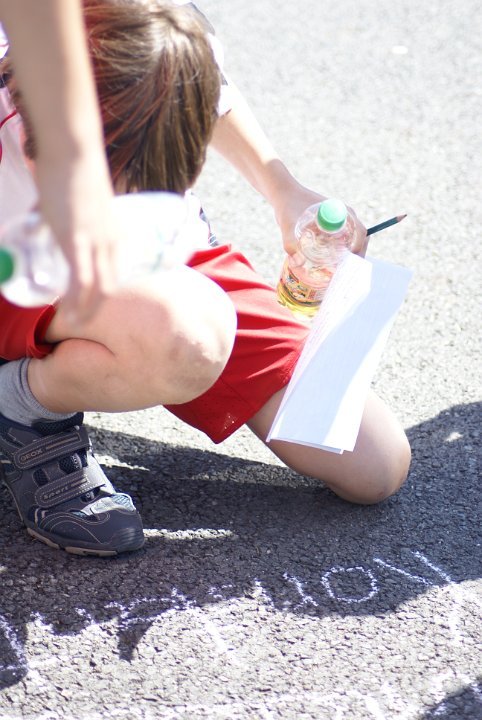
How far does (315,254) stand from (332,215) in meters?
0.19

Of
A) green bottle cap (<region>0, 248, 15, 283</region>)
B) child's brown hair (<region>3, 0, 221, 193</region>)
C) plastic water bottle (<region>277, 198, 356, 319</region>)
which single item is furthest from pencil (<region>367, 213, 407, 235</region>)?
green bottle cap (<region>0, 248, 15, 283</region>)

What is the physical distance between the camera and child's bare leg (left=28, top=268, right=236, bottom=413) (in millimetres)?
1713

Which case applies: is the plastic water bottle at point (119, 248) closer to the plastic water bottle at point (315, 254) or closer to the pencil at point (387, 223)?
the plastic water bottle at point (315, 254)

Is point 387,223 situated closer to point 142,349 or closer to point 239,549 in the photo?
point 142,349

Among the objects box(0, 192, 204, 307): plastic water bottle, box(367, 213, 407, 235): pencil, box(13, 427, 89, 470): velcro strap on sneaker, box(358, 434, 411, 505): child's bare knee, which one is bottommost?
box(358, 434, 411, 505): child's bare knee

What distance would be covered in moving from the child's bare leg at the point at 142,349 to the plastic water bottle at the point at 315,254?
268mm

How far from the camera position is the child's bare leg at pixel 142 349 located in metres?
1.71

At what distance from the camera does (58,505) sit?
1.88 metres

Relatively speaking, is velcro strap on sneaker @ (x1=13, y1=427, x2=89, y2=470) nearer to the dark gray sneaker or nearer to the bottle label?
the dark gray sneaker

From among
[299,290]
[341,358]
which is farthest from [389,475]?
[299,290]

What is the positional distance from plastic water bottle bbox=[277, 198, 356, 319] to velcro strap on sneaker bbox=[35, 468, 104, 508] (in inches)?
24.7

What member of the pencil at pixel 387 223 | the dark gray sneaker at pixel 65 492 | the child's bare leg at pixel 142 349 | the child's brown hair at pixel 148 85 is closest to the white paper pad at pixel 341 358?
the pencil at pixel 387 223

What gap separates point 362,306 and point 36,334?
0.63 meters

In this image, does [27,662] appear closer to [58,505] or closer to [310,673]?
[58,505]
